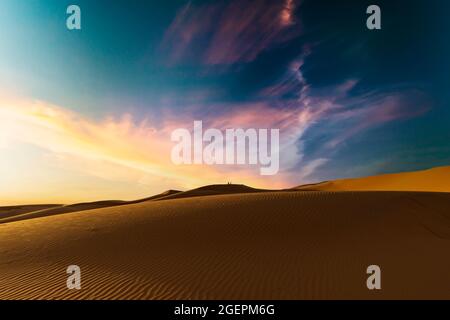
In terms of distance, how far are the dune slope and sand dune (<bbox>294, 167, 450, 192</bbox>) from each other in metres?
40.4

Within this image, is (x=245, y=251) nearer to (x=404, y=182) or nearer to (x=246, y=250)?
(x=246, y=250)

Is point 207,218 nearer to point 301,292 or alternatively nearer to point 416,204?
point 301,292

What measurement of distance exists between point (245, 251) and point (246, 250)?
0.14 meters

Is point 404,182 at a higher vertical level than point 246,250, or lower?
higher

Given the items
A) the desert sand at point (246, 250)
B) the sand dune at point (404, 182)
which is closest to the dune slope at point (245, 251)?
the desert sand at point (246, 250)

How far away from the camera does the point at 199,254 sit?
40.3 ft

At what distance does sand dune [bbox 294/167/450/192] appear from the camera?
2160 inches

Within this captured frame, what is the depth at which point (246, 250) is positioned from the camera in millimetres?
12539

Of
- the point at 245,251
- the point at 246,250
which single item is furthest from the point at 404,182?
the point at 245,251

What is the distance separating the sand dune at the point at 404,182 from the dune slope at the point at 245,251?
132ft

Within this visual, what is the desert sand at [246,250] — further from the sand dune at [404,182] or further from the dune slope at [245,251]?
the sand dune at [404,182]
